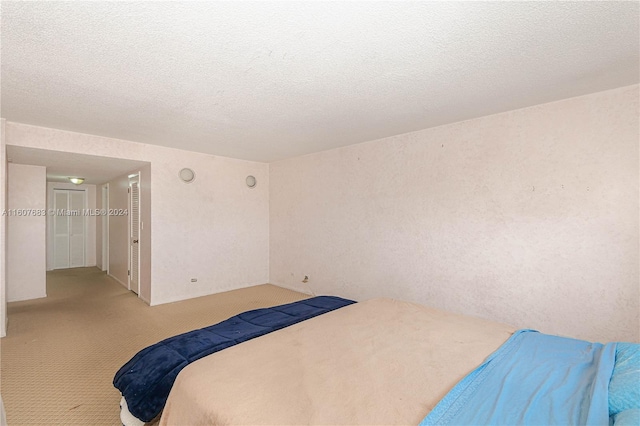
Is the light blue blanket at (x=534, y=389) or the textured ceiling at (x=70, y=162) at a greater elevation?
the textured ceiling at (x=70, y=162)

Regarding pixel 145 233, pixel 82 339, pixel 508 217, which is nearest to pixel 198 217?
pixel 145 233

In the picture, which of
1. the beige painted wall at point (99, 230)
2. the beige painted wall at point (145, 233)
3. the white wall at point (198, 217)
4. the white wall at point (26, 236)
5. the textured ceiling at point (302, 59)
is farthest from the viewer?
the beige painted wall at point (99, 230)

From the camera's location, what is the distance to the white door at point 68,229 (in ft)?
22.3

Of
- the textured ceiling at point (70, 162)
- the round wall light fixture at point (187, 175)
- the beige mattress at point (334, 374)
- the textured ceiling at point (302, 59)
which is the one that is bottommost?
the beige mattress at point (334, 374)

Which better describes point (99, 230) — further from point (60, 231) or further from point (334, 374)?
point (334, 374)

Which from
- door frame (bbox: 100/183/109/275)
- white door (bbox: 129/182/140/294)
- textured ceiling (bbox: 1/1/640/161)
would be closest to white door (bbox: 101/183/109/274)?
door frame (bbox: 100/183/109/275)

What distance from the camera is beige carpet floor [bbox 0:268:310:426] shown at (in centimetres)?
201

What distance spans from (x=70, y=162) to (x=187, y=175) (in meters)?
1.58

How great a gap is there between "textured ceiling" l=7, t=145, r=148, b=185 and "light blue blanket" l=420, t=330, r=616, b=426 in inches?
182

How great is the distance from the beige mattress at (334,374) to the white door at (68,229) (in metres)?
7.68

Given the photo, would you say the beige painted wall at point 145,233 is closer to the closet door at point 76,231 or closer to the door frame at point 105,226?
the door frame at point 105,226

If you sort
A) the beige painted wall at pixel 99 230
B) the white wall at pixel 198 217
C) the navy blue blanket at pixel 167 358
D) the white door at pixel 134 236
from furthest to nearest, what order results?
the beige painted wall at pixel 99 230, the white door at pixel 134 236, the white wall at pixel 198 217, the navy blue blanket at pixel 167 358

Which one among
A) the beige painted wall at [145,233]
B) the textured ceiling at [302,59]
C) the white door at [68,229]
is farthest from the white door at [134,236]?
the white door at [68,229]

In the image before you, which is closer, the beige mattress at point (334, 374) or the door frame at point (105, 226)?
the beige mattress at point (334, 374)
